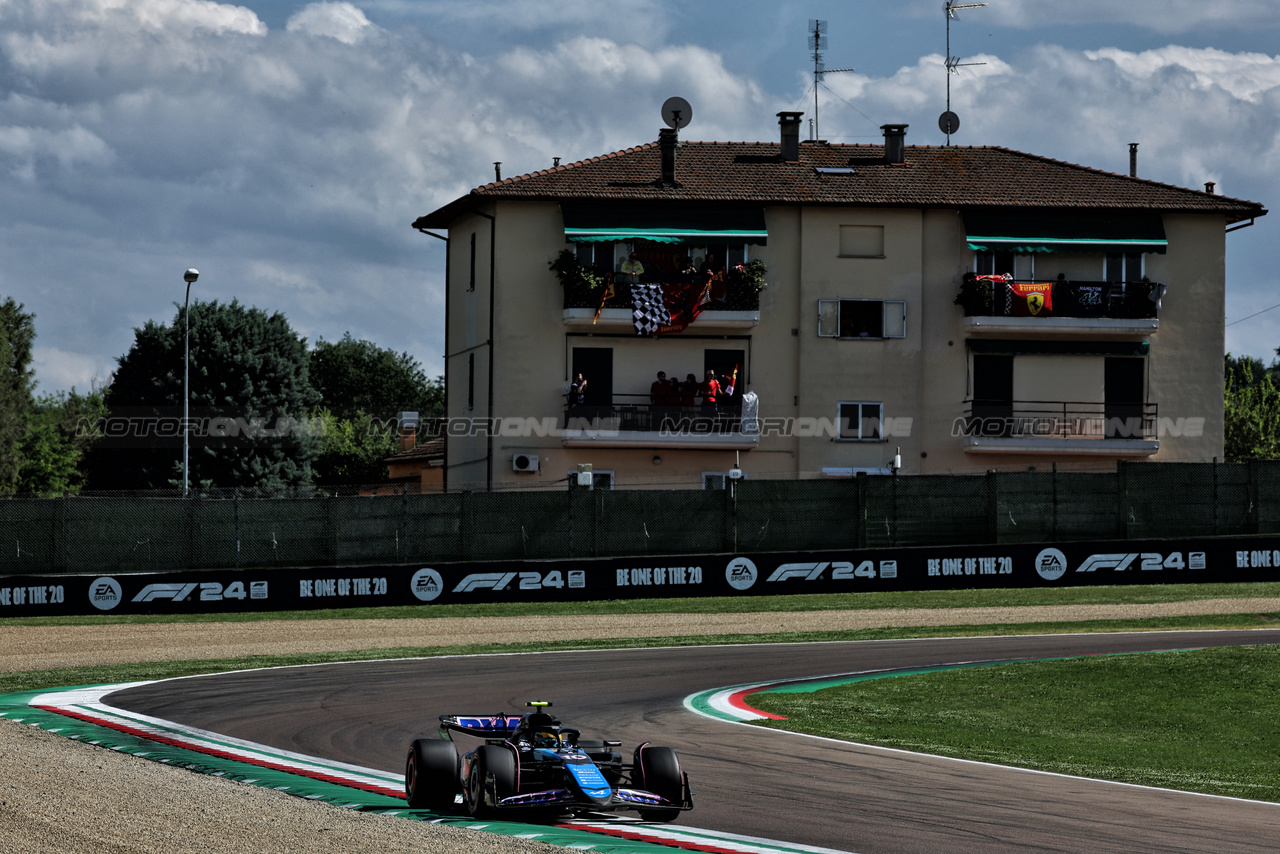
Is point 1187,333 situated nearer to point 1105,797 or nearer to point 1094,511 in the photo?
point 1094,511

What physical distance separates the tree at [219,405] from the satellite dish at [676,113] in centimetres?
2853

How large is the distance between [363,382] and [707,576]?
82490 mm

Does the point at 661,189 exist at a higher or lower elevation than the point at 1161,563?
higher

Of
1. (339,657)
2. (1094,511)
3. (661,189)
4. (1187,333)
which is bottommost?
(339,657)

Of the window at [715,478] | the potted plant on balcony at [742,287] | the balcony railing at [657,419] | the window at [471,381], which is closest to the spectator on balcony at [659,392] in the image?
the balcony railing at [657,419]

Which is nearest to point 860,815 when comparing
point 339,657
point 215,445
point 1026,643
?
point 339,657

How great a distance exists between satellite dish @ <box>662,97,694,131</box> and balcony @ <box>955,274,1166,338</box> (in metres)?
10.6

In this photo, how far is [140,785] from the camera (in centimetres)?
1069

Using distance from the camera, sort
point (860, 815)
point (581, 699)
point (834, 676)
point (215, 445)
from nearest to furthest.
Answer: point (860, 815) → point (581, 699) → point (834, 676) → point (215, 445)

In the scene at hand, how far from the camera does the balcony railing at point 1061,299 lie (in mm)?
43656

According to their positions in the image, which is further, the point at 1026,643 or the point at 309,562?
the point at 309,562

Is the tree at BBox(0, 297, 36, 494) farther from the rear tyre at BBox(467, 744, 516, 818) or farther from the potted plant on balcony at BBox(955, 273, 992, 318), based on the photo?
the rear tyre at BBox(467, 744, 516, 818)

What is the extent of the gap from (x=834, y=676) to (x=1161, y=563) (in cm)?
1562

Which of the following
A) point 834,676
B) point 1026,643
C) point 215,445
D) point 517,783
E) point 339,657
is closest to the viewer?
point 517,783
